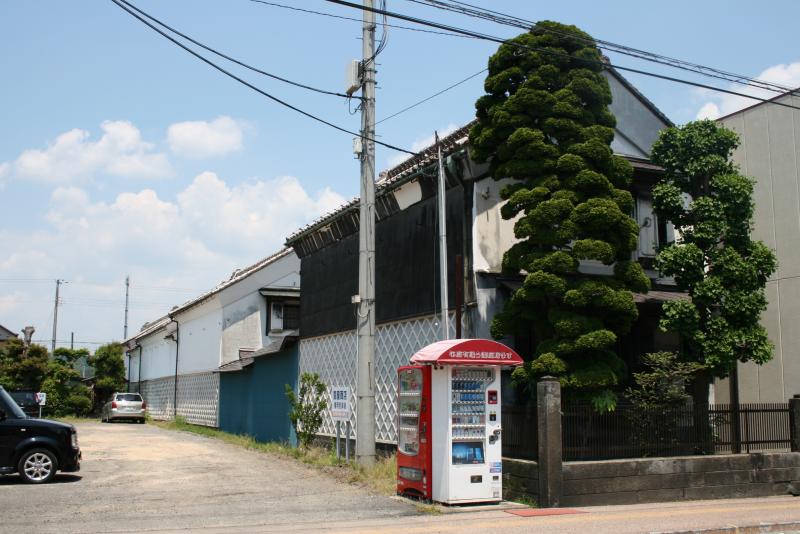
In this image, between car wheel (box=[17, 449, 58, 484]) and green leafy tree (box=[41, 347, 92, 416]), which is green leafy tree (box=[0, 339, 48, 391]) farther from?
car wheel (box=[17, 449, 58, 484])

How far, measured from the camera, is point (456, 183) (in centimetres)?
1781

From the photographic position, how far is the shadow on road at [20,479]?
15703 millimetres

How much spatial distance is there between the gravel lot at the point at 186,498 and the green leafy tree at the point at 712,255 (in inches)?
280

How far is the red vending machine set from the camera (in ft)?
43.0

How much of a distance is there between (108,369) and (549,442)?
4260cm

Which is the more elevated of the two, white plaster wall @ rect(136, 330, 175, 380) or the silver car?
white plaster wall @ rect(136, 330, 175, 380)

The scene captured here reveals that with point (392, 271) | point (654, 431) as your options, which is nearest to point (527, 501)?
point (654, 431)

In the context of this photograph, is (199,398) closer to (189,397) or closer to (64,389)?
(189,397)

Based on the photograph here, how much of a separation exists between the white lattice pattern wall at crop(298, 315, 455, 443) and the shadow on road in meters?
7.16

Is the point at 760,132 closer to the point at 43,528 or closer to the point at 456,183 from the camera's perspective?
the point at 456,183

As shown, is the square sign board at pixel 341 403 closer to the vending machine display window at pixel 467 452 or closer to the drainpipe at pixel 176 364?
the vending machine display window at pixel 467 452

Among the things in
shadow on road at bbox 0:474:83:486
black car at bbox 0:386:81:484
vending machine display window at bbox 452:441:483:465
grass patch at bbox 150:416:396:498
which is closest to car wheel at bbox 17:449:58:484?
black car at bbox 0:386:81:484

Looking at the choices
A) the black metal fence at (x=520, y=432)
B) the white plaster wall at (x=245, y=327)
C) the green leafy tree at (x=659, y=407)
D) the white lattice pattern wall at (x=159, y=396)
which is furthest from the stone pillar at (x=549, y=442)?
the white lattice pattern wall at (x=159, y=396)

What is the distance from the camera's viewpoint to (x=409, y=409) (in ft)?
46.8
